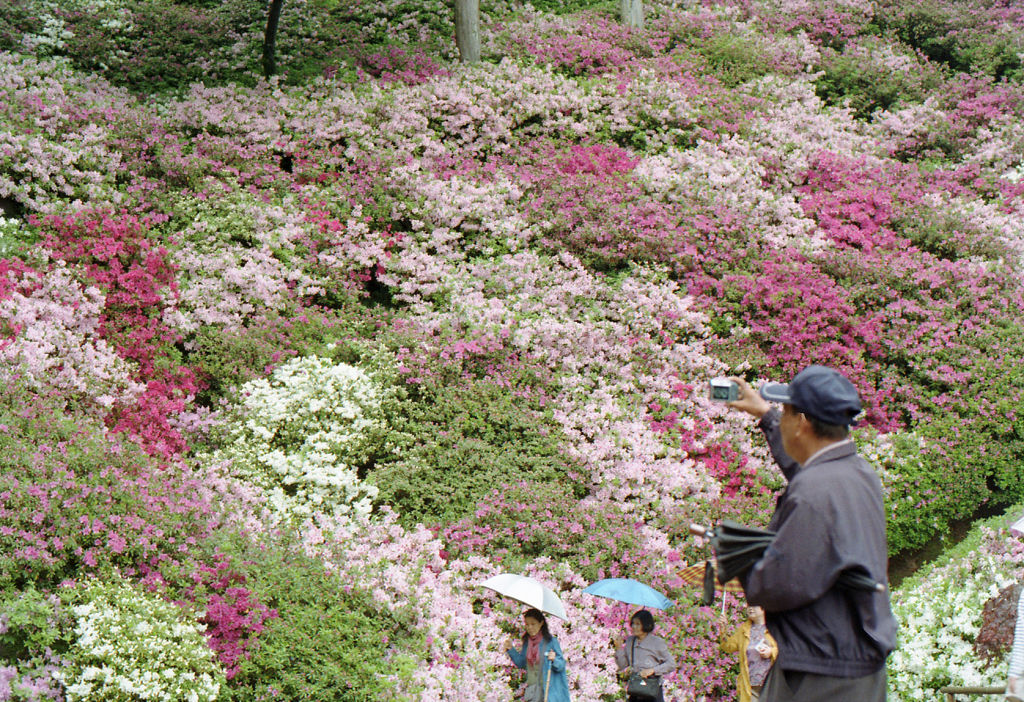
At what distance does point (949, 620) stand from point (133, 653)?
607 cm

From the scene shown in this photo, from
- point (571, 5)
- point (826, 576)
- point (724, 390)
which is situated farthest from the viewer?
point (571, 5)

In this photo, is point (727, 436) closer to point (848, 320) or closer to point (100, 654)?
point (848, 320)

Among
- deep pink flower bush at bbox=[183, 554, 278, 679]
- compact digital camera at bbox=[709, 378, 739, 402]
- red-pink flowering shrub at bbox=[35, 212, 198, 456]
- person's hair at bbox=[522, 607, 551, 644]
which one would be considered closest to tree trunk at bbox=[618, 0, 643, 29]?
red-pink flowering shrub at bbox=[35, 212, 198, 456]

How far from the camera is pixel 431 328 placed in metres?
9.44

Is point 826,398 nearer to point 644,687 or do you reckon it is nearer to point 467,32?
point 644,687

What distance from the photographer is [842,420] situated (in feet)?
9.44

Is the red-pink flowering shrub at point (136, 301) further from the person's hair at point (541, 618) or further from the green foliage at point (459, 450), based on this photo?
the person's hair at point (541, 618)

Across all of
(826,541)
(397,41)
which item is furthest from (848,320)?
(397,41)

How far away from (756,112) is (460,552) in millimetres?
10408

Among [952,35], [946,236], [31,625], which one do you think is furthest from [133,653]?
[952,35]

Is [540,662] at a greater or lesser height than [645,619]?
lesser

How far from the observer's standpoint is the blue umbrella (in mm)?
6184

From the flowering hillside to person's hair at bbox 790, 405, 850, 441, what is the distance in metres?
3.75

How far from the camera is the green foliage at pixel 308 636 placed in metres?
5.62
